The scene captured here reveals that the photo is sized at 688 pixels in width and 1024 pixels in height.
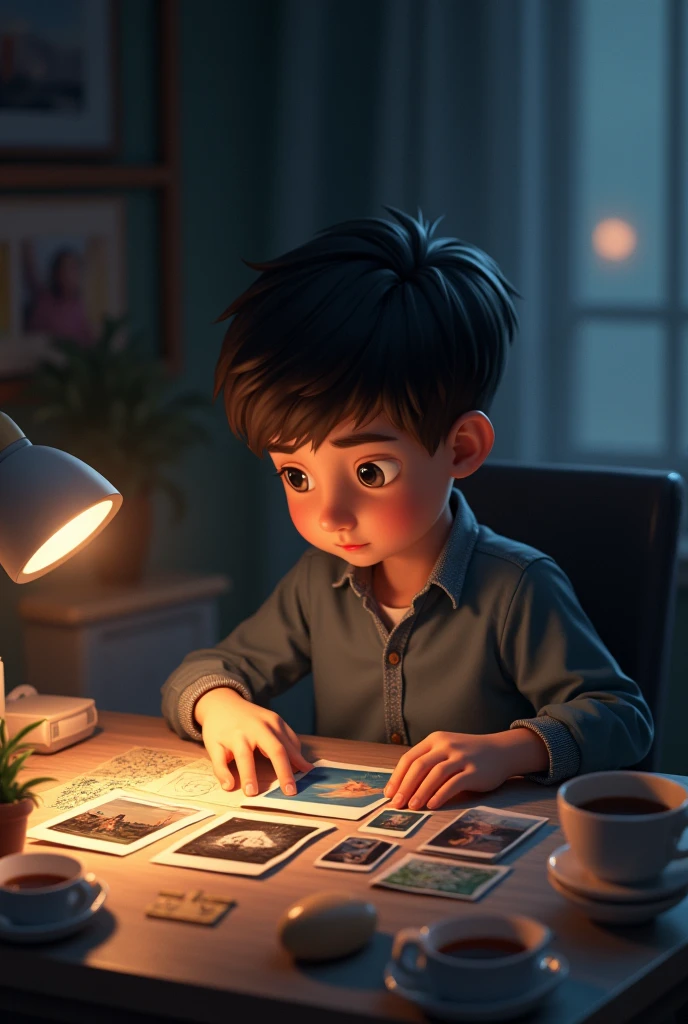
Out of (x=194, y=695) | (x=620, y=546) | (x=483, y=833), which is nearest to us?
(x=483, y=833)

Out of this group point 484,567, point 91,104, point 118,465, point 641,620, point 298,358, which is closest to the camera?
point 298,358

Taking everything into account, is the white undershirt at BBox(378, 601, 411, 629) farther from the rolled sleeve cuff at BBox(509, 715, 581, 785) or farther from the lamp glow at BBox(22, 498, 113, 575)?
the lamp glow at BBox(22, 498, 113, 575)

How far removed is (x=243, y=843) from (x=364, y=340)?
1.84 feet

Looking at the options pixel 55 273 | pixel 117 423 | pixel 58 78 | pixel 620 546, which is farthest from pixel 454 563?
pixel 58 78

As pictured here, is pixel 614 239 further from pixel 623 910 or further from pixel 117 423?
pixel 623 910

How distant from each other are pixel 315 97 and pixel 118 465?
3.91 feet

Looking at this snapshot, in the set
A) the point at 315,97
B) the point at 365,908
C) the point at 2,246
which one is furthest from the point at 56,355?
the point at 365,908

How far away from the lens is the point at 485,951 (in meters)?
1.06

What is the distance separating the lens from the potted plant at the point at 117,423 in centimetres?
304

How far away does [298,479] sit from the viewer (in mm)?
1578

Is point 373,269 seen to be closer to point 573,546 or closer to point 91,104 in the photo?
point 573,546

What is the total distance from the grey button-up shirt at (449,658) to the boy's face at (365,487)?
14 cm

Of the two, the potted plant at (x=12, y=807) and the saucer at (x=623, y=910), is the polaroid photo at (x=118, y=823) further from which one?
the saucer at (x=623, y=910)

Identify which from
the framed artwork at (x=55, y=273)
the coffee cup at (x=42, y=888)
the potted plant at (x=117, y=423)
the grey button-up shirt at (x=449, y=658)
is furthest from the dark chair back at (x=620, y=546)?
the framed artwork at (x=55, y=273)
